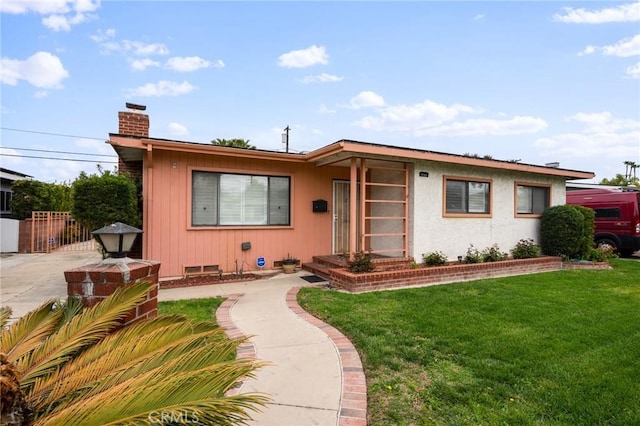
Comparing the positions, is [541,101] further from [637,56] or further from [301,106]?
[301,106]

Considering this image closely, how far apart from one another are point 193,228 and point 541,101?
12169 millimetres

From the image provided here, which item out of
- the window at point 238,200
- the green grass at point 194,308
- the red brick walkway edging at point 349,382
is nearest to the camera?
the red brick walkway edging at point 349,382

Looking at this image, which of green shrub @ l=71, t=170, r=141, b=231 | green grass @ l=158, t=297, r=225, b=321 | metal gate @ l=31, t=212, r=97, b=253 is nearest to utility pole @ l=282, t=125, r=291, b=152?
metal gate @ l=31, t=212, r=97, b=253

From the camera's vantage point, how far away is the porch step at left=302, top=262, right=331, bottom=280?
23.6 ft

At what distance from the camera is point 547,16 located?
822 cm

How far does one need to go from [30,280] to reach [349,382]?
8.21m

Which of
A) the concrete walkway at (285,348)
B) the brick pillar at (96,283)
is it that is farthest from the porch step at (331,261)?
the brick pillar at (96,283)

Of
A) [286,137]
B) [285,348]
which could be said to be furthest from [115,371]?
[286,137]

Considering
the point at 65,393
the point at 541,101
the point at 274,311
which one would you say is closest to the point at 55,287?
the point at 274,311

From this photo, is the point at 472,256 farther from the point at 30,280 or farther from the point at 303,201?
the point at 30,280

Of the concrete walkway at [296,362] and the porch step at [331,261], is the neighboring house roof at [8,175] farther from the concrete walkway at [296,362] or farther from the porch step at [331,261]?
the porch step at [331,261]

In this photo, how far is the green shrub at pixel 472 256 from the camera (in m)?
8.09

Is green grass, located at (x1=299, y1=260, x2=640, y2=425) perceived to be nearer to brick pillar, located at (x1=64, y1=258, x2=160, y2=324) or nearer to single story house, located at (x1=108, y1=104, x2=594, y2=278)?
brick pillar, located at (x1=64, y1=258, x2=160, y2=324)

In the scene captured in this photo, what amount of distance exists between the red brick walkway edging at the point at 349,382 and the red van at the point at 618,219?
1300 centimetres
